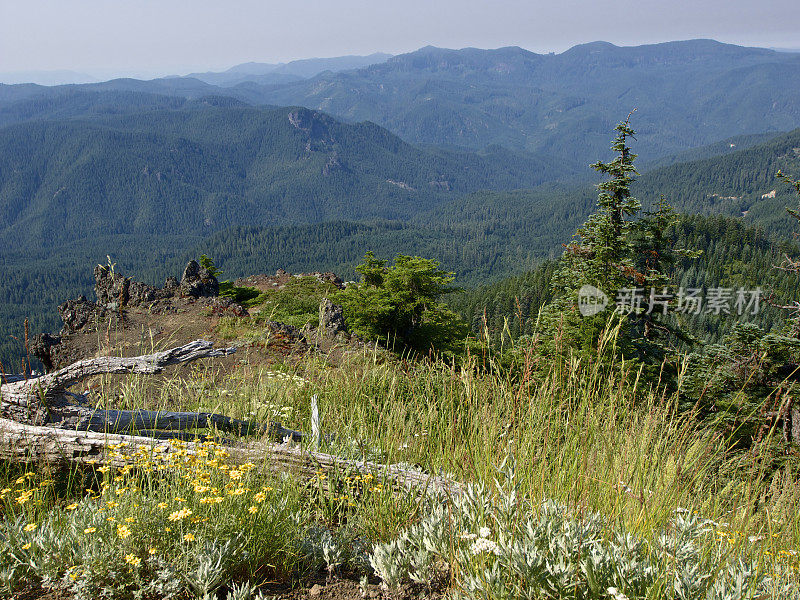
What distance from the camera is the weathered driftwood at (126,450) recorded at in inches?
107

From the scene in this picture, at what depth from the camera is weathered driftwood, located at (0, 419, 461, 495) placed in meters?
2.73

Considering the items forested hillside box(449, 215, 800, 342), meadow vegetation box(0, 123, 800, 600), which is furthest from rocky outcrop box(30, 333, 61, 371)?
forested hillside box(449, 215, 800, 342)

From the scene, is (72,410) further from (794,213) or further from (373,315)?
(794,213)

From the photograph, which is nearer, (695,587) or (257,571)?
(695,587)

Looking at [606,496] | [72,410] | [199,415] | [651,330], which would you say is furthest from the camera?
[651,330]

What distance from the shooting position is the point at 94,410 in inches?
125

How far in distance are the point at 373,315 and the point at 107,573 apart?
1270 centimetres

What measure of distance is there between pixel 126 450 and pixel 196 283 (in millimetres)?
17498

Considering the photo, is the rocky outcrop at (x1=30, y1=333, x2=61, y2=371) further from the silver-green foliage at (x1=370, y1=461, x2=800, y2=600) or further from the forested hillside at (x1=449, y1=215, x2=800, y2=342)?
the forested hillside at (x1=449, y1=215, x2=800, y2=342)

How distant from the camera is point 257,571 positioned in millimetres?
2227

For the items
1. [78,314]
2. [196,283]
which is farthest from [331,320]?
[78,314]

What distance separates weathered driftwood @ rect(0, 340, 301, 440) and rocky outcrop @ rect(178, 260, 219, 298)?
1593 cm

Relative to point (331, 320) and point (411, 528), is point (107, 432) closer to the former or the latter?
point (411, 528)

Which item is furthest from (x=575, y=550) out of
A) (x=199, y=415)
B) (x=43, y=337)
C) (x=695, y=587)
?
(x=43, y=337)
